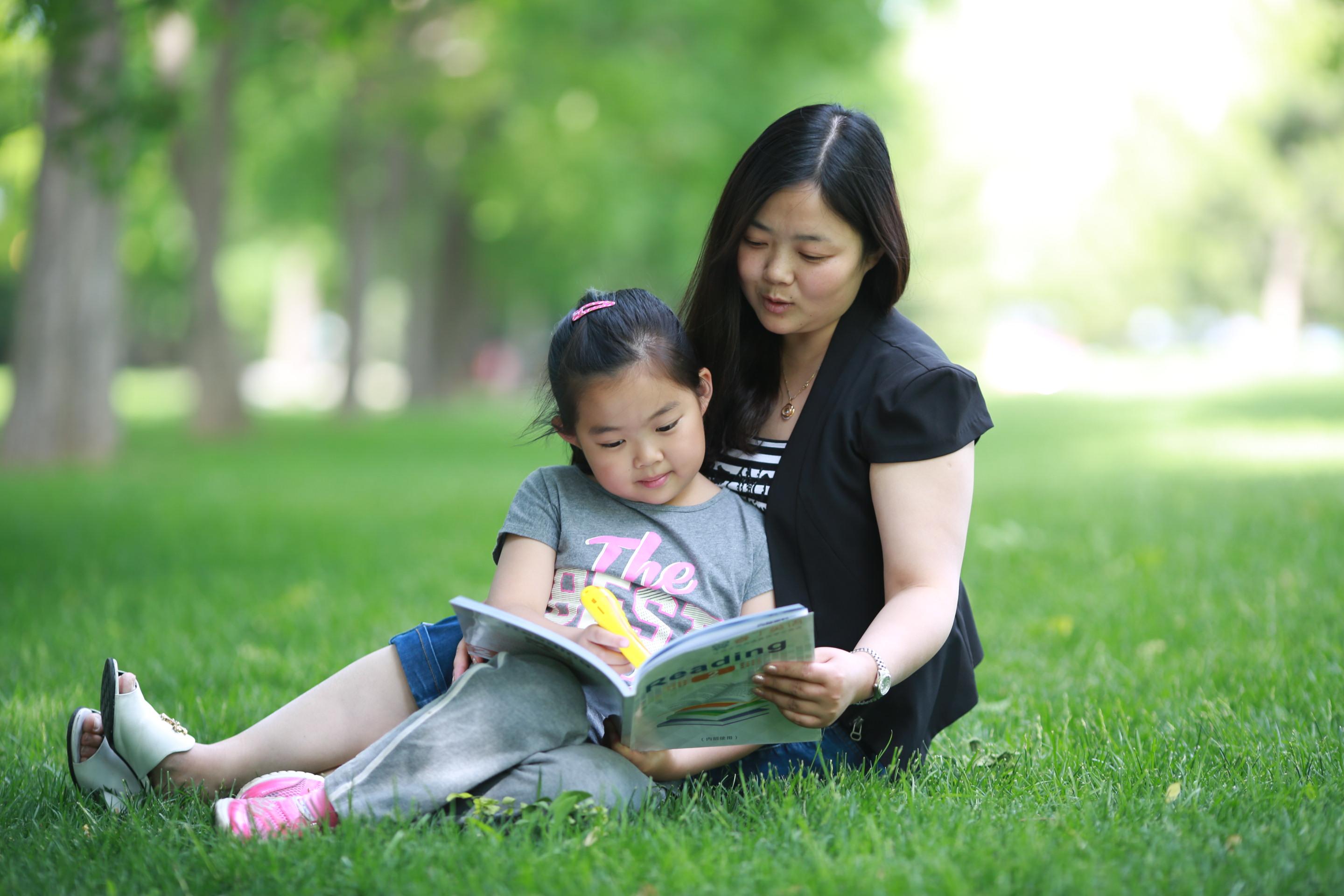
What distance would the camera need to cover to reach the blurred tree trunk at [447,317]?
73.4 feet

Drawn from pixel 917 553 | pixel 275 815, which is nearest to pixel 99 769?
pixel 275 815

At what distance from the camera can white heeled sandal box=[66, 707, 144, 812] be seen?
272 cm

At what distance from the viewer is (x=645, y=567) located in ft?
8.68

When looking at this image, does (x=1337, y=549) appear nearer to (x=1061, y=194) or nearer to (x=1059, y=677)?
(x=1059, y=677)

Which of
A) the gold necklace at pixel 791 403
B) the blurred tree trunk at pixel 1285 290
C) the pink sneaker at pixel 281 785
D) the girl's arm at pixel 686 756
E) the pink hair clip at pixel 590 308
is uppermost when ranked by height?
the blurred tree trunk at pixel 1285 290

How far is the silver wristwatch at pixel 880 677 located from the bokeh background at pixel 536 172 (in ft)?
3.67

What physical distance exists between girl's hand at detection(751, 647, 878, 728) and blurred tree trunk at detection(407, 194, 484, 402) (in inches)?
804

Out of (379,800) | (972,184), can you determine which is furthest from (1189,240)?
(379,800)

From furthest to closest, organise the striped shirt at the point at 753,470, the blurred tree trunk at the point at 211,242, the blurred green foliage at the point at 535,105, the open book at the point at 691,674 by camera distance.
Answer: the blurred green foliage at the point at 535,105 → the blurred tree trunk at the point at 211,242 → the striped shirt at the point at 753,470 → the open book at the point at 691,674

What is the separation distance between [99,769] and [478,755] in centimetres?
93

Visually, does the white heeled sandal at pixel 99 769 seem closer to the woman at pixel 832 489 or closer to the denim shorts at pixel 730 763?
the woman at pixel 832 489

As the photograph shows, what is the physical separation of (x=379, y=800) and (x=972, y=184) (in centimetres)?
4221

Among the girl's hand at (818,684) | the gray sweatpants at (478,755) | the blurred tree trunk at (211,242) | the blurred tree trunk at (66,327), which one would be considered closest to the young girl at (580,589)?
the gray sweatpants at (478,755)

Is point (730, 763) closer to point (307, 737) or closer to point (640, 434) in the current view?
point (640, 434)
